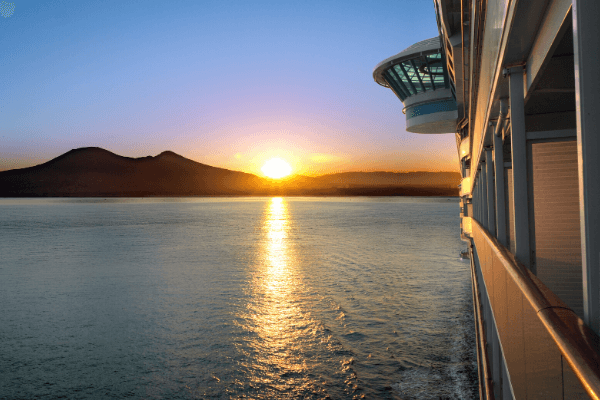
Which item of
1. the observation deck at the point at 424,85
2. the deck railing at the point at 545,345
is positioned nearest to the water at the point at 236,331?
the deck railing at the point at 545,345

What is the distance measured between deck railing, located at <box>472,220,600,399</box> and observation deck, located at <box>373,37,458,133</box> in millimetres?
27055

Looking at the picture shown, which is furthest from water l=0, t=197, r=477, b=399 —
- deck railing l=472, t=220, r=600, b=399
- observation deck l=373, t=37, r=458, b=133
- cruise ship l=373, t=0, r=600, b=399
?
observation deck l=373, t=37, r=458, b=133

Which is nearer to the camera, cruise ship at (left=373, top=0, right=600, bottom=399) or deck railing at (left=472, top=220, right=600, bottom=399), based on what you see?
deck railing at (left=472, top=220, right=600, bottom=399)

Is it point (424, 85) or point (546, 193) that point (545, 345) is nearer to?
point (546, 193)

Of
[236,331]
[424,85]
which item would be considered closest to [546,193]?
[236,331]

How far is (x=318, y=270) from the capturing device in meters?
19.0

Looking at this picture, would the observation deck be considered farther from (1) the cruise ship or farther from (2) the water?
(1) the cruise ship

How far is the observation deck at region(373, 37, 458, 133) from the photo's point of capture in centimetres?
2834

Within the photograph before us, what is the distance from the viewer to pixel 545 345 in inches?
59.5

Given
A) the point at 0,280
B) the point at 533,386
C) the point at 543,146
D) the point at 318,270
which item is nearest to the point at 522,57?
the point at 533,386

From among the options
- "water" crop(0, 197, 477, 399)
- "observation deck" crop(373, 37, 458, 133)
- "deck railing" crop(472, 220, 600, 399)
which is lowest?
"water" crop(0, 197, 477, 399)

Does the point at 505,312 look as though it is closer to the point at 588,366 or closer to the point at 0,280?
the point at 588,366

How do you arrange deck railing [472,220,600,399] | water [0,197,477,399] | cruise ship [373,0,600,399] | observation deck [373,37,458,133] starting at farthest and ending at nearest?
1. observation deck [373,37,458,133]
2. water [0,197,477,399]
3. cruise ship [373,0,600,399]
4. deck railing [472,220,600,399]

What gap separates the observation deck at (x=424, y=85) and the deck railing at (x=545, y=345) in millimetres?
27055
